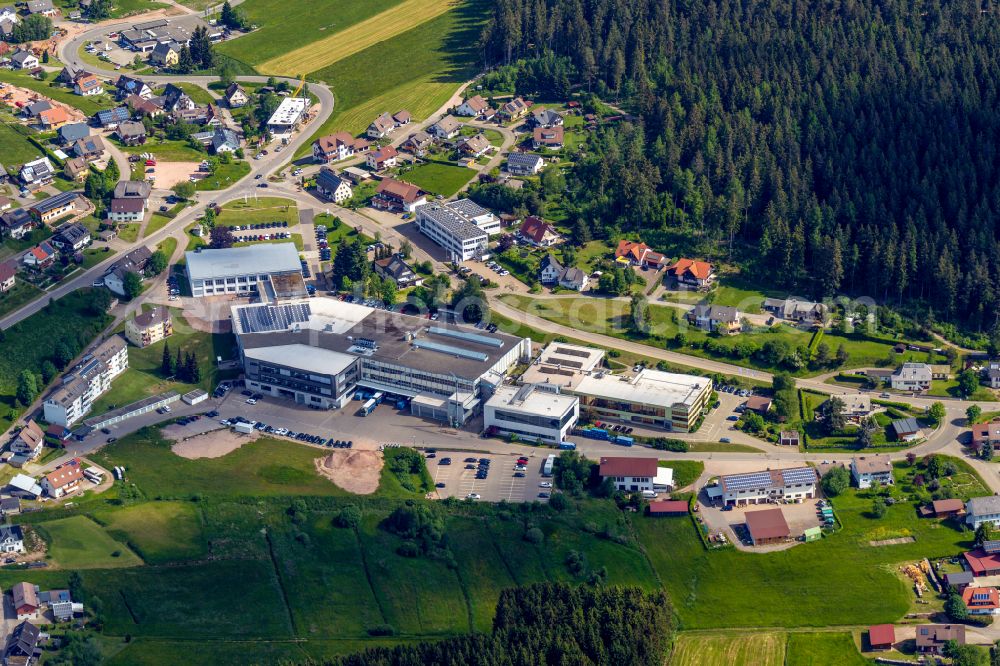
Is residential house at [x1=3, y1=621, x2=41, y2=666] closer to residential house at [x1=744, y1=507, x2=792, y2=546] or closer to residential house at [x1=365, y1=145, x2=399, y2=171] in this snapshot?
residential house at [x1=744, y1=507, x2=792, y2=546]

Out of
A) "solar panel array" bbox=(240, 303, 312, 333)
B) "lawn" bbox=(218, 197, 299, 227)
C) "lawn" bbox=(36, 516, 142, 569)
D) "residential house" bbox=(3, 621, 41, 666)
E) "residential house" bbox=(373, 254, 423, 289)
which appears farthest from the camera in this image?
"lawn" bbox=(218, 197, 299, 227)

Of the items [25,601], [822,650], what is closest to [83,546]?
[25,601]

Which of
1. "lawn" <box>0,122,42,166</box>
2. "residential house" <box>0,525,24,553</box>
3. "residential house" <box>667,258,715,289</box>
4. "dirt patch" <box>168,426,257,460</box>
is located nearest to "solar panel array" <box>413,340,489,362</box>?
"dirt patch" <box>168,426,257,460</box>

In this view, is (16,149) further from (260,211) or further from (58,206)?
(260,211)

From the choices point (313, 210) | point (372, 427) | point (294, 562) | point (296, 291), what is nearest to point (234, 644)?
point (294, 562)

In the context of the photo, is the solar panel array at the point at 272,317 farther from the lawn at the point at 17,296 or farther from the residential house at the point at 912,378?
the residential house at the point at 912,378

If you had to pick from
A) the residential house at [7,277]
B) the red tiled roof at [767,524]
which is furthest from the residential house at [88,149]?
the red tiled roof at [767,524]

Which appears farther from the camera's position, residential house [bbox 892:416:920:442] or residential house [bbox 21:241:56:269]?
residential house [bbox 21:241:56:269]

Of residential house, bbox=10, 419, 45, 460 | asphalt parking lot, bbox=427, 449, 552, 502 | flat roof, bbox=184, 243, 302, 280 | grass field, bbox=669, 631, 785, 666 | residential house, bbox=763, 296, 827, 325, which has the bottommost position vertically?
grass field, bbox=669, 631, 785, 666
